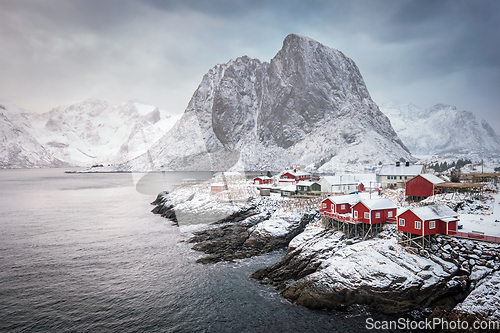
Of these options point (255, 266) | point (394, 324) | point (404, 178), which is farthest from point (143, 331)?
point (404, 178)

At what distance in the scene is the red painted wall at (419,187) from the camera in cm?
4047

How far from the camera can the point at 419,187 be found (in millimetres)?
41375

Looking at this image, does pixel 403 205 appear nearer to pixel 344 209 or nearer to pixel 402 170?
pixel 344 209

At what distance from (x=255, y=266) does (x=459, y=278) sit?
17.7 metres

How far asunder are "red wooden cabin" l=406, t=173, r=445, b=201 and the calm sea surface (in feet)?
82.8

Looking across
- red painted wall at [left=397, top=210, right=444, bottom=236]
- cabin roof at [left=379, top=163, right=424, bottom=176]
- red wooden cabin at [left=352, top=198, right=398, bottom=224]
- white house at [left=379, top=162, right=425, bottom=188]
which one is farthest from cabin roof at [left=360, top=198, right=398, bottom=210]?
cabin roof at [left=379, top=163, right=424, bottom=176]

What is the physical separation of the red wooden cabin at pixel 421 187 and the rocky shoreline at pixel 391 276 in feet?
48.8

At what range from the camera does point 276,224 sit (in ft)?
125

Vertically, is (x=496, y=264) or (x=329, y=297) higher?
(x=496, y=264)

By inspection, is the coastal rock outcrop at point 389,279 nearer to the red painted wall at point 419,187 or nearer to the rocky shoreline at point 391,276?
the rocky shoreline at point 391,276

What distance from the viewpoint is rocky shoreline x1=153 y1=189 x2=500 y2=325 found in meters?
19.0

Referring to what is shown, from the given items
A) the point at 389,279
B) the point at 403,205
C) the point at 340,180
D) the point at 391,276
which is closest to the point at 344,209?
the point at 403,205

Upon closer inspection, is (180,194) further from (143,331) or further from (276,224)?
(143,331)

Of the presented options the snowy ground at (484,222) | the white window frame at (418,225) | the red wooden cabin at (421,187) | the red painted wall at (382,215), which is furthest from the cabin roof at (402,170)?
the white window frame at (418,225)
